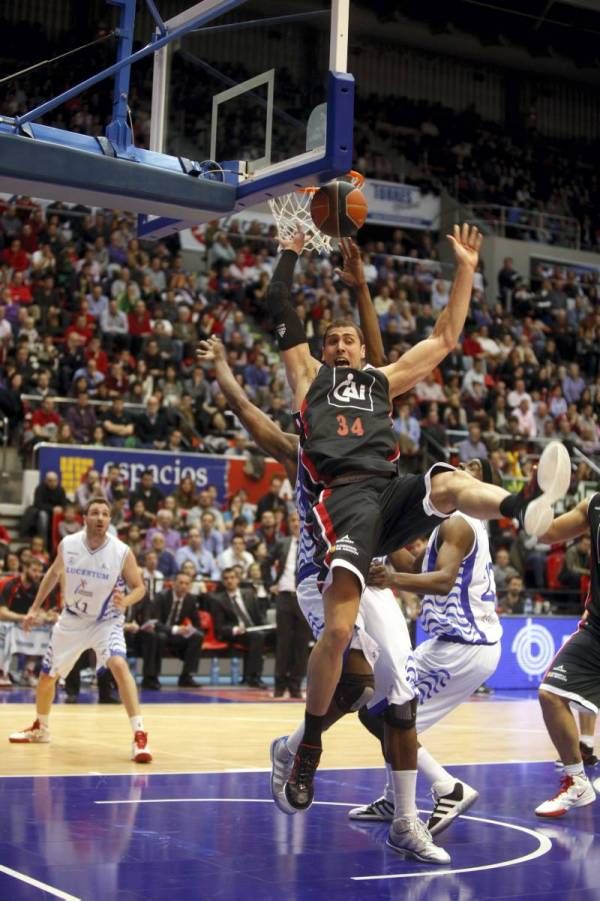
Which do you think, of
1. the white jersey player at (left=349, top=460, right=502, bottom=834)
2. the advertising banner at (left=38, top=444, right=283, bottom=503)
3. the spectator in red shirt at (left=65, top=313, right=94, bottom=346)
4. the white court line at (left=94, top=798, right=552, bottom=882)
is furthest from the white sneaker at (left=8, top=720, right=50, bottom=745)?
the spectator in red shirt at (left=65, top=313, right=94, bottom=346)

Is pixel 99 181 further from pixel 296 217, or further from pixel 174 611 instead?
pixel 174 611

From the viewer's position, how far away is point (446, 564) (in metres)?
7.11

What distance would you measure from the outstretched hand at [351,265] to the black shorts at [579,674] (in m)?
2.71

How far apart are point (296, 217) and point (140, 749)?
408cm

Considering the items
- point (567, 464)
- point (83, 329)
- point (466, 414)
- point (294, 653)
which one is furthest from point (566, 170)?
point (567, 464)

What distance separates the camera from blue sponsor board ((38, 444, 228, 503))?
16.2 m

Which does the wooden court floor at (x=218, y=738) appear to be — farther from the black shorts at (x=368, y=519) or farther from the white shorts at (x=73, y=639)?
the black shorts at (x=368, y=519)

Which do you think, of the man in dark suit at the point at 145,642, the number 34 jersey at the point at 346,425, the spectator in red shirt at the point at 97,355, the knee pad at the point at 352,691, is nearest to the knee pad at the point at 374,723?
the knee pad at the point at 352,691

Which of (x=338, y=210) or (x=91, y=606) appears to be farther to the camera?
(x=91, y=606)

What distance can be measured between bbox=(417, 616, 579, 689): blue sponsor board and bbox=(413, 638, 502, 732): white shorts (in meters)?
9.31

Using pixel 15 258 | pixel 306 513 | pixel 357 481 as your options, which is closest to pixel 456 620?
pixel 306 513

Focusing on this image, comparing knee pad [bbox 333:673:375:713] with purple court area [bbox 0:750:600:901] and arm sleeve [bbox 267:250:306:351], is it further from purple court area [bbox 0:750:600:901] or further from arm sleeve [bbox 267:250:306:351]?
arm sleeve [bbox 267:250:306:351]

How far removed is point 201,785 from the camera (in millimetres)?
7895

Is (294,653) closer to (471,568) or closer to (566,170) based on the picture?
(471,568)
